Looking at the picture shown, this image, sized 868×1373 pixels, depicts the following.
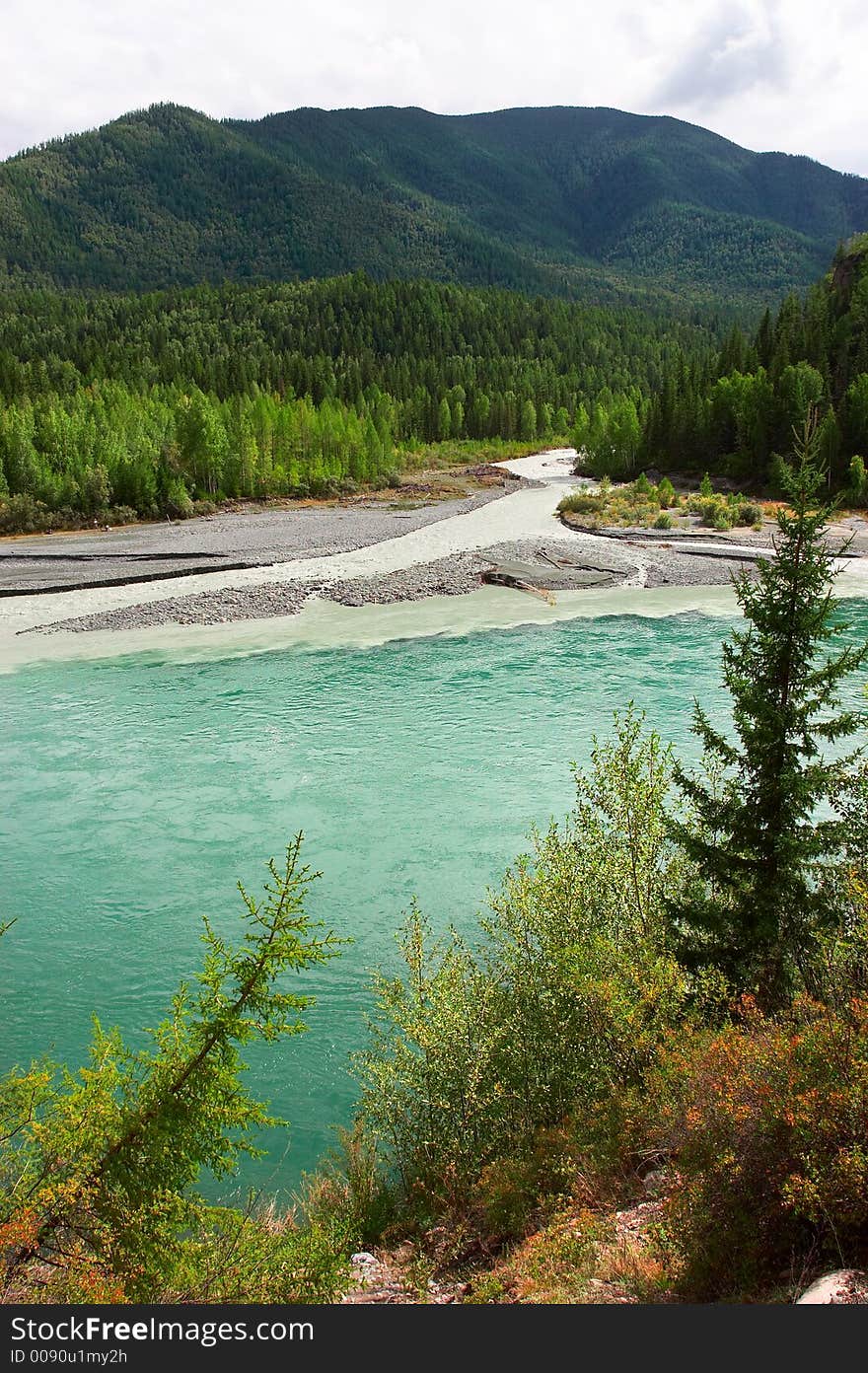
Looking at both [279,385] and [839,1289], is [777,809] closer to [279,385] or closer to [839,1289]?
[839,1289]

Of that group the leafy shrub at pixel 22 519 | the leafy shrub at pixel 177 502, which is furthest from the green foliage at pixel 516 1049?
the leafy shrub at pixel 177 502

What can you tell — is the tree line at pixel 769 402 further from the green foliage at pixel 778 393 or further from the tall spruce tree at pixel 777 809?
the tall spruce tree at pixel 777 809

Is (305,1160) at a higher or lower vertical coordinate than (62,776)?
lower

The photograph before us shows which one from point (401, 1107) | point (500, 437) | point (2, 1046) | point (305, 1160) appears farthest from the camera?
point (500, 437)

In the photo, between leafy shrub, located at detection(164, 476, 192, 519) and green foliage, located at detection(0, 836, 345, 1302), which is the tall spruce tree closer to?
green foliage, located at detection(0, 836, 345, 1302)

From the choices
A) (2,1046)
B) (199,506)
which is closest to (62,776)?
(2,1046)

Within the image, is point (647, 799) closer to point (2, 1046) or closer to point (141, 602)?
point (2, 1046)

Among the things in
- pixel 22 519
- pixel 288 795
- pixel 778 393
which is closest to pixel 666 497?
pixel 778 393

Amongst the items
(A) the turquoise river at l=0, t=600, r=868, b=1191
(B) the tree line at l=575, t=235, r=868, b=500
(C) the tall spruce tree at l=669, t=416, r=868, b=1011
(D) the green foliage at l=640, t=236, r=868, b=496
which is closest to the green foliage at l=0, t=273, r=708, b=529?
(B) the tree line at l=575, t=235, r=868, b=500
